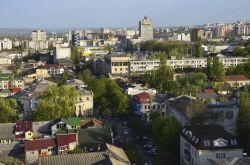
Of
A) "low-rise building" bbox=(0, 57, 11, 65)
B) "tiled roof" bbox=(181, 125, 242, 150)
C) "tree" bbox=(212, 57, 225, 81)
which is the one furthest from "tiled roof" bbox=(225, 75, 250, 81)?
"low-rise building" bbox=(0, 57, 11, 65)

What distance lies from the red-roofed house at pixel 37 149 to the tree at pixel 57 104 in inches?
181

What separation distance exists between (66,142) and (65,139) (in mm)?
156

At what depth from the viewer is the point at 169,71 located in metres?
30.3

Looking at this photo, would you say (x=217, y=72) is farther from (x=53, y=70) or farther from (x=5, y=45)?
(x=5, y=45)

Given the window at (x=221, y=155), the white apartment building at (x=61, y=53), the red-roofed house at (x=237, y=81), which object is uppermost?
the white apartment building at (x=61, y=53)

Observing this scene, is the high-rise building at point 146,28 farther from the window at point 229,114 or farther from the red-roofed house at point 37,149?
the red-roofed house at point 37,149

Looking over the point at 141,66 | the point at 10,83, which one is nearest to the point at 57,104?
the point at 10,83

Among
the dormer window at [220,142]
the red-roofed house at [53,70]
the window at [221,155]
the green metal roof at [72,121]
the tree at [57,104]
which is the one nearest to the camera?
the window at [221,155]

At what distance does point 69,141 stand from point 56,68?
25.9 m

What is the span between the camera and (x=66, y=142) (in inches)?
555

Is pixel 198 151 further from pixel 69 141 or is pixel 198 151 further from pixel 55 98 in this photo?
pixel 55 98

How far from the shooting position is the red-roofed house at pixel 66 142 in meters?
13.9

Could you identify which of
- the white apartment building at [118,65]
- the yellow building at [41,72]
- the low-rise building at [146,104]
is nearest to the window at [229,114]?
the low-rise building at [146,104]

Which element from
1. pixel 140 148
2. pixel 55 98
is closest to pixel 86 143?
pixel 140 148
